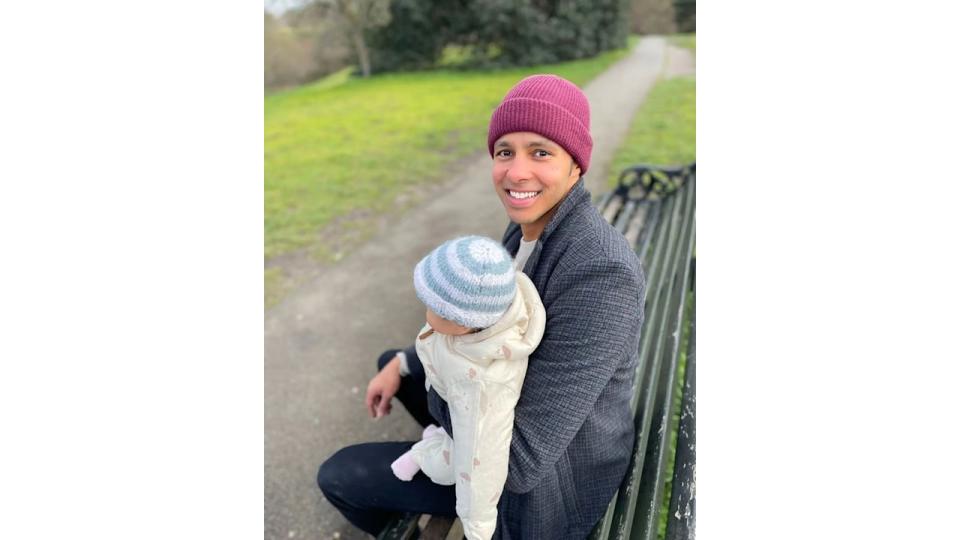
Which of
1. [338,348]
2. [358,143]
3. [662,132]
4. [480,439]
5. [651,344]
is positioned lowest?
[662,132]

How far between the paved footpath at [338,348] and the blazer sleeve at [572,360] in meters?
1.40

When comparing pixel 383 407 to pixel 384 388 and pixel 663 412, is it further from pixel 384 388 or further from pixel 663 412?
pixel 663 412

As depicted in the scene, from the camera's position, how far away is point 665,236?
3.67m

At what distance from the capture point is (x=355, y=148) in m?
8.65

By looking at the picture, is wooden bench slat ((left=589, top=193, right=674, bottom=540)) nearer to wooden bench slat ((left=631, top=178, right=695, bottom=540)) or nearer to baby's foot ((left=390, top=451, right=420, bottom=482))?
wooden bench slat ((left=631, top=178, right=695, bottom=540))

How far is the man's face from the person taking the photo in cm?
169

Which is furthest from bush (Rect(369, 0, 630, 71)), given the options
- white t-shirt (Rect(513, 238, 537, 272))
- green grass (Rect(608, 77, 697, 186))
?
white t-shirt (Rect(513, 238, 537, 272))

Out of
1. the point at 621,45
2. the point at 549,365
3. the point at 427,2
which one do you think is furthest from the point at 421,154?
the point at 621,45

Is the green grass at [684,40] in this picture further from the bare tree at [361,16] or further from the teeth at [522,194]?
the teeth at [522,194]

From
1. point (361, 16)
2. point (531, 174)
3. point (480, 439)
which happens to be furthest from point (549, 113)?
point (361, 16)

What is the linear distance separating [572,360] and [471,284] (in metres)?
0.31

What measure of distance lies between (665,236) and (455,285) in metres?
2.56

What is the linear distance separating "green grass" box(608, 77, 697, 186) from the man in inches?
194

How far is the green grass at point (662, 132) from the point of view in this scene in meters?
7.20
